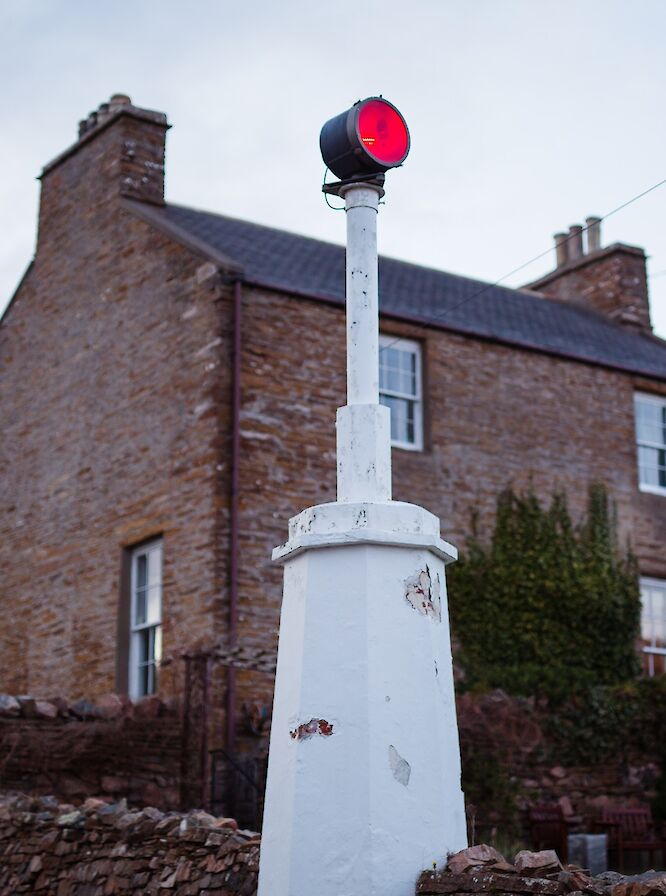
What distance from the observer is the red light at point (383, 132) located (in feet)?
24.6

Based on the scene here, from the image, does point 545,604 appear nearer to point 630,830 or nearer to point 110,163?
point 630,830

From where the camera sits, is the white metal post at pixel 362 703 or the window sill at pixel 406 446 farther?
the window sill at pixel 406 446

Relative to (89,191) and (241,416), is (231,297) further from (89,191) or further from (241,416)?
(89,191)

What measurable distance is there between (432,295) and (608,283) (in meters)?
5.67

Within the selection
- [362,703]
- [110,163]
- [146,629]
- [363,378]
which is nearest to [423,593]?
[362,703]

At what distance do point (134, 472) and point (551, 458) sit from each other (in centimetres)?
613

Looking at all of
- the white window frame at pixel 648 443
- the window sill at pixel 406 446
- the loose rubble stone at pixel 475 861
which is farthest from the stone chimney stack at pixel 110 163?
the loose rubble stone at pixel 475 861

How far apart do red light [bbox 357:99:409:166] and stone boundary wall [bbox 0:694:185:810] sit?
812 centimetres

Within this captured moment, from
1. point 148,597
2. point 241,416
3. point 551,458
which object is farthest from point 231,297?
point 551,458

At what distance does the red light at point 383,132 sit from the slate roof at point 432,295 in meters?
10.00

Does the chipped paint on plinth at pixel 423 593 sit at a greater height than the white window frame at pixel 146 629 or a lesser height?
lesser

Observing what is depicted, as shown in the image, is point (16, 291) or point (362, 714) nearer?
point (362, 714)

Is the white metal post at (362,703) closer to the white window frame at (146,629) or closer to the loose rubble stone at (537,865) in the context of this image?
the loose rubble stone at (537,865)

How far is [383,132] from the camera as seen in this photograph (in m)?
7.57
